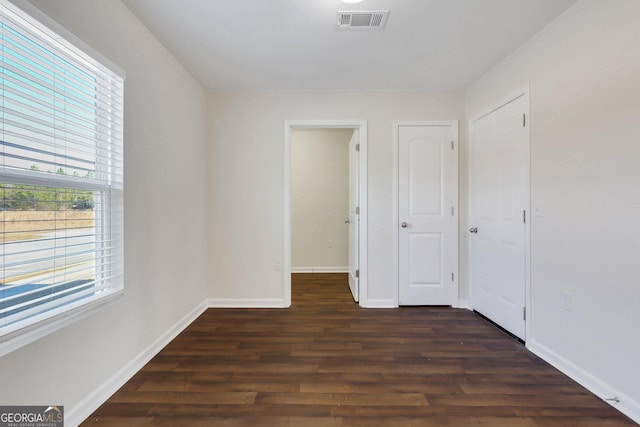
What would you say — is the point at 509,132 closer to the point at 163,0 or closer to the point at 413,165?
the point at 413,165

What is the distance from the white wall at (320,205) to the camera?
15.6 feet

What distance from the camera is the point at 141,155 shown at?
1.95 m

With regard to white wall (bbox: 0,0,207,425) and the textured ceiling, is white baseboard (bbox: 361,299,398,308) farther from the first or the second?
the textured ceiling

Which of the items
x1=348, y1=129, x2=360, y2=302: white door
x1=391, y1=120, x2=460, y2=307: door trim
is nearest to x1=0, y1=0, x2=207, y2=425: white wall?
x1=348, y1=129, x2=360, y2=302: white door

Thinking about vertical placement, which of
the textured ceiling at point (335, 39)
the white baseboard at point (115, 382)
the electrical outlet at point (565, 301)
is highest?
the textured ceiling at point (335, 39)

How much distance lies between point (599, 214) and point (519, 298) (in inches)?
38.1

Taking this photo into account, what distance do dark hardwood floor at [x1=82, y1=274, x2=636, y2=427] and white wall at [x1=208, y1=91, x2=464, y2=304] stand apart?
547mm

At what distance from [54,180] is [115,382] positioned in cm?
123

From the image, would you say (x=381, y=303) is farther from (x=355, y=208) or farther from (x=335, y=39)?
(x=335, y=39)

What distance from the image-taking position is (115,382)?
168cm

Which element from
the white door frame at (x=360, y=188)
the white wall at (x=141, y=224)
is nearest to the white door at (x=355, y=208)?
the white door frame at (x=360, y=188)

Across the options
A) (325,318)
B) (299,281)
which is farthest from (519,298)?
(299,281)

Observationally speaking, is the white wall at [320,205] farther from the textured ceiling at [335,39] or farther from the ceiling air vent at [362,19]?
the ceiling air vent at [362,19]

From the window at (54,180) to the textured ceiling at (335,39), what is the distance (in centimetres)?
75
